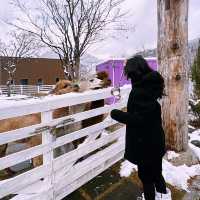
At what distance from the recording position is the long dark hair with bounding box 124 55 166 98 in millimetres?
3119

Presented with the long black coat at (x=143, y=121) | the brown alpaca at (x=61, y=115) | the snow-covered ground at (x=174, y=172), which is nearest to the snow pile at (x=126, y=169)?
the snow-covered ground at (x=174, y=172)

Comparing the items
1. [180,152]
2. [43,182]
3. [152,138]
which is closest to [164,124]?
[180,152]

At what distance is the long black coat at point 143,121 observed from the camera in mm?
3068

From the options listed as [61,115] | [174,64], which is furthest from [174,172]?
[61,115]

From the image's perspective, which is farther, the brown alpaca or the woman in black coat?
the brown alpaca

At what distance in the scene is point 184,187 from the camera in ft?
14.8

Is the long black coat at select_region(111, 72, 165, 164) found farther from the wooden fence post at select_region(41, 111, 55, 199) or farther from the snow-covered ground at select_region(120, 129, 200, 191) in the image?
the snow-covered ground at select_region(120, 129, 200, 191)

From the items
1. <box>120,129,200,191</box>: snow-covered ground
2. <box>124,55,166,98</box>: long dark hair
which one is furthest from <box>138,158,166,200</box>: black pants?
<box>120,129,200,191</box>: snow-covered ground

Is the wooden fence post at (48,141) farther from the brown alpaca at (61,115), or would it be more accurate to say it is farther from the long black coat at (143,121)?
the long black coat at (143,121)

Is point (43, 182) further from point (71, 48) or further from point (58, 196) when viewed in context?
point (71, 48)

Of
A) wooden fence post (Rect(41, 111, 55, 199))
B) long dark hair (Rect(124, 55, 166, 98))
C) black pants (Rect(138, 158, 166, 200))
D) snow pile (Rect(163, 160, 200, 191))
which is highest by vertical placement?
long dark hair (Rect(124, 55, 166, 98))

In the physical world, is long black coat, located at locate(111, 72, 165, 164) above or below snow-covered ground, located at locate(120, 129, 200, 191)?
above

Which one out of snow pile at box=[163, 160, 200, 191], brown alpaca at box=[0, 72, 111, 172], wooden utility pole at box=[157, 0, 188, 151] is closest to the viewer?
brown alpaca at box=[0, 72, 111, 172]

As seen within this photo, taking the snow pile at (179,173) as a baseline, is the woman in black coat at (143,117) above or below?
above
